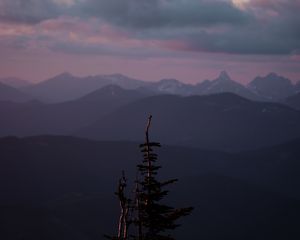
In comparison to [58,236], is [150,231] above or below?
above

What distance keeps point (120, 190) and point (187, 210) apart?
2.57 meters

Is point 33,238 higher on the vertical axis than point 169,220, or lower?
lower

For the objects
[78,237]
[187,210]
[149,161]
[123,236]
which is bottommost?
[78,237]

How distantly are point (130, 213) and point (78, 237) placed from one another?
623ft

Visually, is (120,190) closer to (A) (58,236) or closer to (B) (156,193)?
(B) (156,193)

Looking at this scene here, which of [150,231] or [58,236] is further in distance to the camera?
[58,236]

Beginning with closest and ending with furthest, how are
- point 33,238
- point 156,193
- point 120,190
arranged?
point 120,190 → point 156,193 → point 33,238

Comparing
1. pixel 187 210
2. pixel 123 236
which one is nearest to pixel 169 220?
pixel 187 210

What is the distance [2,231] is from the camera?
7456 inches

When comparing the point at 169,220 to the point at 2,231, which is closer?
the point at 169,220

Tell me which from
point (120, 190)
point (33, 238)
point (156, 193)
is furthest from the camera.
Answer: point (33, 238)

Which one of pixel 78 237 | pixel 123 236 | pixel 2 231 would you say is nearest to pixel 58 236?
pixel 78 237

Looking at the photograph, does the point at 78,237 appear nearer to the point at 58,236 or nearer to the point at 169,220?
the point at 58,236

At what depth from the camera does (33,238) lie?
188m
